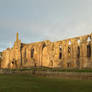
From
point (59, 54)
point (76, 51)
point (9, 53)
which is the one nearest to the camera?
point (76, 51)

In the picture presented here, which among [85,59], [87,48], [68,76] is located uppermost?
[87,48]

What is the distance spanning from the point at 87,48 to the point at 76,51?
3.34 meters

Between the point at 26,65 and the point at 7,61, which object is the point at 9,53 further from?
the point at 26,65

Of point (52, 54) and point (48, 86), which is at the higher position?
point (52, 54)

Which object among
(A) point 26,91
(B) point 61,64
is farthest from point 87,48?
(A) point 26,91

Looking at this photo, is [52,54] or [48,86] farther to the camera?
[52,54]

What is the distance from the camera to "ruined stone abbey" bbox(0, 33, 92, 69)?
1599 inches

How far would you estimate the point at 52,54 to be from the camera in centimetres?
4881

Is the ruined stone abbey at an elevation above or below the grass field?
above

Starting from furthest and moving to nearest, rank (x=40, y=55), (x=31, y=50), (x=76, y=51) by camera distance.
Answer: (x=31, y=50) < (x=40, y=55) < (x=76, y=51)

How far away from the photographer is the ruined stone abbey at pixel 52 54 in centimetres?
4062

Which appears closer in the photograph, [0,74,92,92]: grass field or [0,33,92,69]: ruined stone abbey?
[0,74,92,92]: grass field

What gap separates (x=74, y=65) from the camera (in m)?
41.8

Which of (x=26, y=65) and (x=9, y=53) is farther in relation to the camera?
(x=9, y=53)
